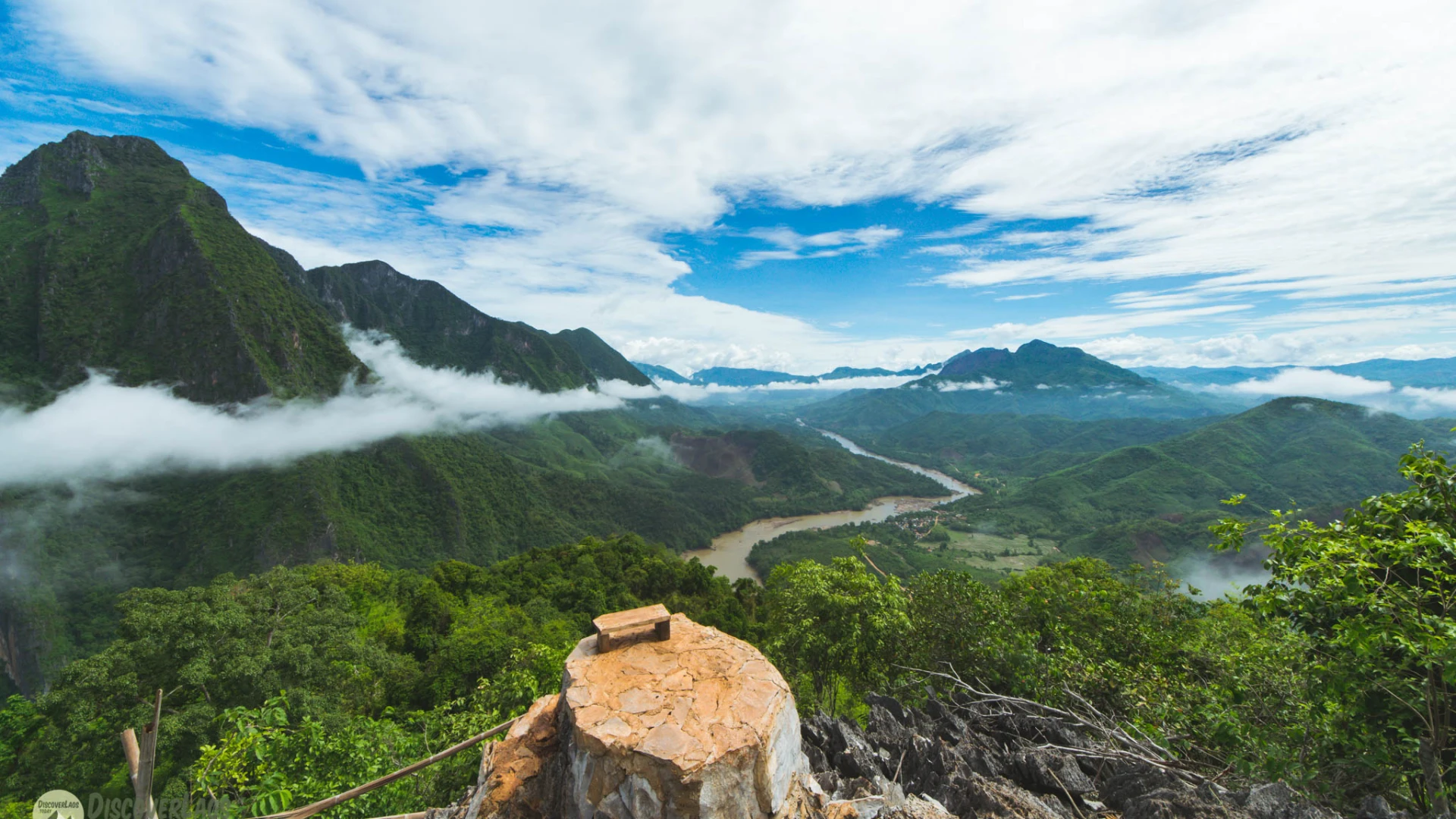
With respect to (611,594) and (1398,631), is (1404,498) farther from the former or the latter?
(611,594)

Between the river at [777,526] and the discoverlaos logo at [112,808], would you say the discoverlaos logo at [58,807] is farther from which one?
the river at [777,526]

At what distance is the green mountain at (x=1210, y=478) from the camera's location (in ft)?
467

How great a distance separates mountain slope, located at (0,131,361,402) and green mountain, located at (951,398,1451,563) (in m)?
204

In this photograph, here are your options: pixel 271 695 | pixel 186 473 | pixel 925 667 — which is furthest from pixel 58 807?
pixel 186 473

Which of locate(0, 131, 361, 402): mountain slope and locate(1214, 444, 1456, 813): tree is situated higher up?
locate(0, 131, 361, 402): mountain slope

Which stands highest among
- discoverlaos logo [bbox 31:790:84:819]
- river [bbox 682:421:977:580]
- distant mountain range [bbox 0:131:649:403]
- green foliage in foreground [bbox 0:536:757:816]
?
distant mountain range [bbox 0:131:649:403]

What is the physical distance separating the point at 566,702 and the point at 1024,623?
14883 mm

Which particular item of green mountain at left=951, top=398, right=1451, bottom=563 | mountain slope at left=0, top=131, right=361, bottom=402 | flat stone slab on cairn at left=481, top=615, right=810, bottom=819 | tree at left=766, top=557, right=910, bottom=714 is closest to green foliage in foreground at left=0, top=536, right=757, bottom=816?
flat stone slab on cairn at left=481, top=615, right=810, bottom=819

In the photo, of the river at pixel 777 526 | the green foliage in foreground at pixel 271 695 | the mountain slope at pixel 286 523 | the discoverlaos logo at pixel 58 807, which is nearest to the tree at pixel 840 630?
the green foliage in foreground at pixel 271 695

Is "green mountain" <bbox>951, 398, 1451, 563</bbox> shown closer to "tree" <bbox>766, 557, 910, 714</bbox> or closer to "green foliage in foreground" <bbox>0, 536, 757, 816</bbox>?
"tree" <bbox>766, 557, 910, 714</bbox>

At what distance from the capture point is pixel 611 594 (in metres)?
44.5

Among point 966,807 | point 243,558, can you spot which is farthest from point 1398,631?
point 243,558

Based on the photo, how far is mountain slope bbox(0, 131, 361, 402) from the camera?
118 m

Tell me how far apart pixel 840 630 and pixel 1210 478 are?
20930 centimetres
